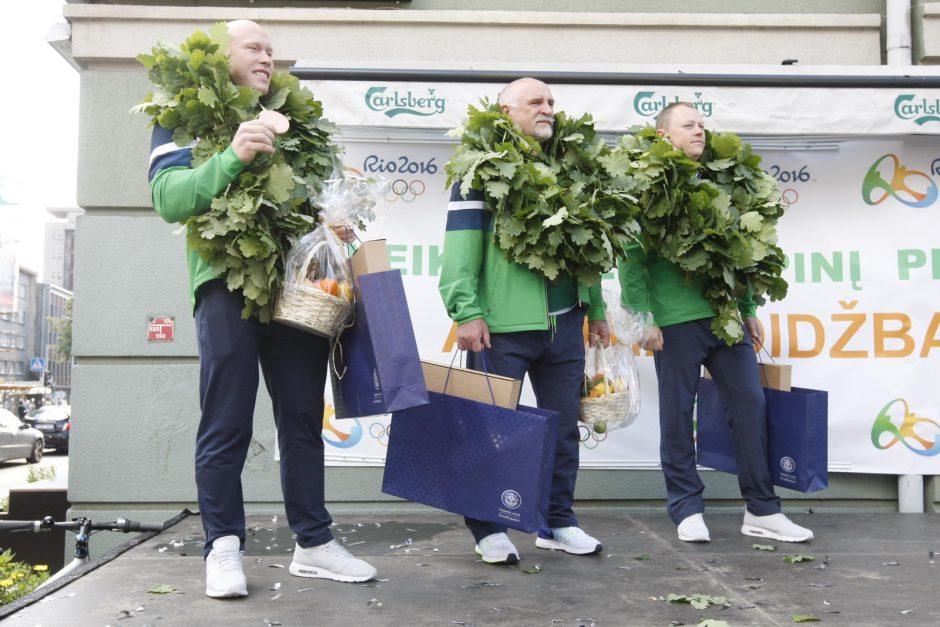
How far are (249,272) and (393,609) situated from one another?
50.0 inches

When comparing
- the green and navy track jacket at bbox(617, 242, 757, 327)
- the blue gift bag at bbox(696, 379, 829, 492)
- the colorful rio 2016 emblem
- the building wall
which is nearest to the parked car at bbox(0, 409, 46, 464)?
the building wall

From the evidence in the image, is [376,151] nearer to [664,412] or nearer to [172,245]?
[172,245]

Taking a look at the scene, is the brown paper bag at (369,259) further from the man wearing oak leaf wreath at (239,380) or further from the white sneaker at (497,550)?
the white sneaker at (497,550)

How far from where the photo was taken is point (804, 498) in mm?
5344

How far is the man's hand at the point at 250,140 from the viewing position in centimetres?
283

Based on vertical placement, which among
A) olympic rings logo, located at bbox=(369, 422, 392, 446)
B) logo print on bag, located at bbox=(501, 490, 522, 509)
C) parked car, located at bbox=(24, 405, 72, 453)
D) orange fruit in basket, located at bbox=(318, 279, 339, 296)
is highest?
orange fruit in basket, located at bbox=(318, 279, 339, 296)

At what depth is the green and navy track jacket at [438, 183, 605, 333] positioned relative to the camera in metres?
3.54

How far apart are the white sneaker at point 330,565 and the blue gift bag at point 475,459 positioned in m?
0.31

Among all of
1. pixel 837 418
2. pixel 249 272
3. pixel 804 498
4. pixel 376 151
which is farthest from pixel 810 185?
pixel 249 272

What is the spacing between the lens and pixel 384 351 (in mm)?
2951

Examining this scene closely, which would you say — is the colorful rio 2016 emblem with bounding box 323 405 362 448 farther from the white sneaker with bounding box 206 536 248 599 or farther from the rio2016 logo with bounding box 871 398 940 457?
the rio2016 logo with bounding box 871 398 940 457

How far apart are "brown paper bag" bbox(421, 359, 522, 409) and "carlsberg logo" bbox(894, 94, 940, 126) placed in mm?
3222

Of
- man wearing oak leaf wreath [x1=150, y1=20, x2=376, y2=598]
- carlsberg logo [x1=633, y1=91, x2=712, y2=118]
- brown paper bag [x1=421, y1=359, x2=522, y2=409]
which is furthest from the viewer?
carlsberg logo [x1=633, y1=91, x2=712, y2=118]

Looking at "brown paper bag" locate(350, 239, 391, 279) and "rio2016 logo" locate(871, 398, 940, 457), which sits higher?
"brown paper bag" locate(350, 239, 391, 279)
